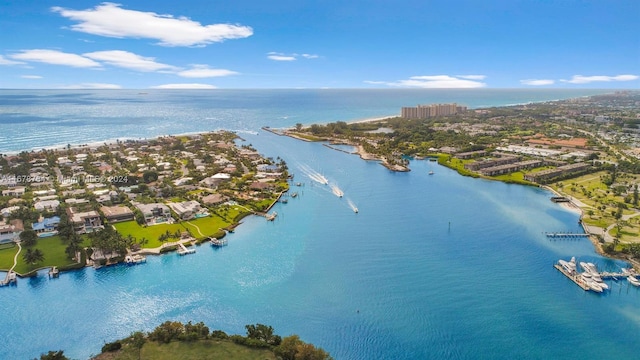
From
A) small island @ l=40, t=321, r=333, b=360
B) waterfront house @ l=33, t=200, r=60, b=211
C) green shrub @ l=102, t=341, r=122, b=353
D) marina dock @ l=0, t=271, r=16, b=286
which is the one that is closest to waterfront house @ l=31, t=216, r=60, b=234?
waterfront house @ l=33, t=200, r=60, b=211

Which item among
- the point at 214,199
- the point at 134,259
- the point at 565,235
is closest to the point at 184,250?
the point at 134,259

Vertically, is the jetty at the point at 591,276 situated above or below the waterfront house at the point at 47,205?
below

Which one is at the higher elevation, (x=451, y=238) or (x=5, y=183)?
(x=5, y=183)

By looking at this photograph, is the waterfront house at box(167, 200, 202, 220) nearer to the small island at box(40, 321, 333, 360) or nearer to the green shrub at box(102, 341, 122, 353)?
the small island at box(40, 321, 333, 360)

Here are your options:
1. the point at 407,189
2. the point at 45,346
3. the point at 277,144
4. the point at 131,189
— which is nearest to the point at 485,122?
the point at 277,144

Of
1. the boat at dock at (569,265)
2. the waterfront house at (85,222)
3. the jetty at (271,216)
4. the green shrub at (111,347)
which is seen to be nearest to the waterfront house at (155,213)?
the waterfront house at (85,222)

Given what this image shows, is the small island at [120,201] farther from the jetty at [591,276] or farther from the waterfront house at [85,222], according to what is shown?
the jetty at [591,276]

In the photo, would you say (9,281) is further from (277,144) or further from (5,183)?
(277,144)

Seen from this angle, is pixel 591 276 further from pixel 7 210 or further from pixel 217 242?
pixel 7 210
